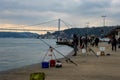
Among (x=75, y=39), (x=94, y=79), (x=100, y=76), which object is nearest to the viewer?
(x=94, y=79)

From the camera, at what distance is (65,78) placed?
1611cm

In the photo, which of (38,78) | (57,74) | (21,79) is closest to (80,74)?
(57,74)

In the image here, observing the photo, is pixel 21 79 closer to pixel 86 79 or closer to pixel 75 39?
pixel 86 79

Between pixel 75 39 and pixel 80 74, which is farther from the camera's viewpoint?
pixel 75 39

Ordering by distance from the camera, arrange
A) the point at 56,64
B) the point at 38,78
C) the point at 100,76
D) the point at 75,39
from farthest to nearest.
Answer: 1. the point at 75,39
2. the point at 56,64
3. the point at 100,76
4. the point at 38,78

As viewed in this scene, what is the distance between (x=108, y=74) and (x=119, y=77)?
1.25 metres

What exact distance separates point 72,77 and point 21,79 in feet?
7.71

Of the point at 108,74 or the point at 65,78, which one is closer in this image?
the point at 65,78

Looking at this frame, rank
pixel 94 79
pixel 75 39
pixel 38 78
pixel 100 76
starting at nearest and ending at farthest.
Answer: pixel 38 78
pixel 94 79
pixel 100 76
pixel 75 39

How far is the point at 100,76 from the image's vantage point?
55.5 feet

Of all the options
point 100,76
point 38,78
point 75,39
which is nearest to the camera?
point 38,78

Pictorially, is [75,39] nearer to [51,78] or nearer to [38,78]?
[51,78]

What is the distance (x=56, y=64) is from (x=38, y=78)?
9359mm

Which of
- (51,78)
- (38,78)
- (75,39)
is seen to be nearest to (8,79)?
(51,78)
